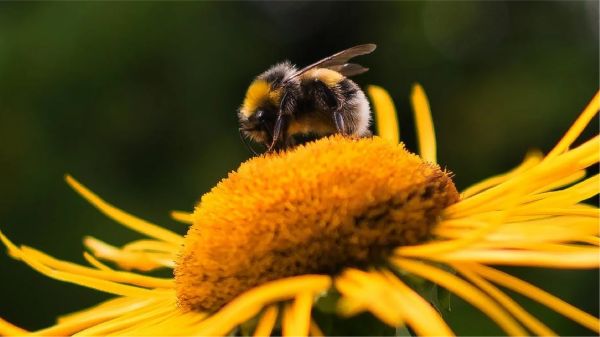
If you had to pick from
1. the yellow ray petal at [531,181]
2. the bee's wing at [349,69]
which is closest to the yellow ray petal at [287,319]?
the yellow ray petal at [531,181]

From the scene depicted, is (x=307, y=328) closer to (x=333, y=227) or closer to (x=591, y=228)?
(x=333, y=227)

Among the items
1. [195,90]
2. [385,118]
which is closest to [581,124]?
[385,118]

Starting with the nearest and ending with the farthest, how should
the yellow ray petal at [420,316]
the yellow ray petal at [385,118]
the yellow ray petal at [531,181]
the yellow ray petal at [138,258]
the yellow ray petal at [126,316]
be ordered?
the yellow ray petal at [420,316] < the yellow ray petal at [531,181] < the yellow ray petal at [126,316] < the yellow ray petal at [138,258] < the yellow ray petal at [385,118]

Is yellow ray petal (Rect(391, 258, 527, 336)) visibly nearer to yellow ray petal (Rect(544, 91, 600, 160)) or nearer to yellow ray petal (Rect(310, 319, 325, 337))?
yellow ray petal (Rect(310, 319, 325, 337))

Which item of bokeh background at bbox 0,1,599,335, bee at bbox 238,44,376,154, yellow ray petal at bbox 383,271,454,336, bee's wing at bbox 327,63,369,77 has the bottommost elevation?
yellow ray petal at bbox 383,271,454,336

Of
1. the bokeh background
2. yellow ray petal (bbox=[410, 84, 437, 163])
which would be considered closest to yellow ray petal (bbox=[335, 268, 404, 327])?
yellow ray petal (bbox=[410, 84, 437, 163])

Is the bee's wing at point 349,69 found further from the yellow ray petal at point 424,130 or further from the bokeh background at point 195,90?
the bokeh background at point 195,90
